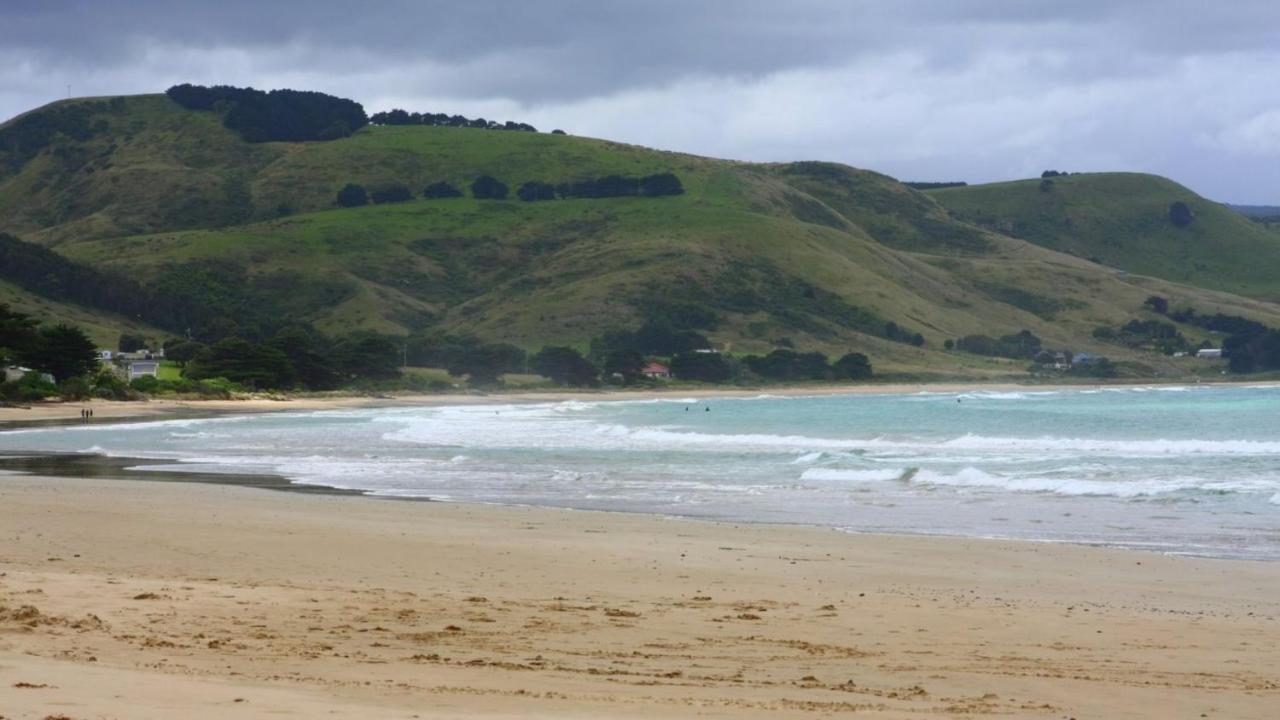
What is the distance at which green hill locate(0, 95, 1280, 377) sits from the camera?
137 meters

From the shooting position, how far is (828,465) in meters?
31.3

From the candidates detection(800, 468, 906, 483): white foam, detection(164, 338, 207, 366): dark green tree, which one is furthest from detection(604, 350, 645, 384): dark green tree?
detection(800, 468, 906, 483): white foam

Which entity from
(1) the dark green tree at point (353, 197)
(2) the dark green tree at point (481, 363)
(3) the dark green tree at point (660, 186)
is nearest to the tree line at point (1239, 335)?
(3) the dark green tree at point (660, 186)

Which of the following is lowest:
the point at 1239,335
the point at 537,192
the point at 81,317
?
the point at 1239,335

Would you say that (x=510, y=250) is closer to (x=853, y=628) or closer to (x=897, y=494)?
(x=897, y=494)

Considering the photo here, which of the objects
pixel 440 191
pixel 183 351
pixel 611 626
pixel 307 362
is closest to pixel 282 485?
pixel 611 626

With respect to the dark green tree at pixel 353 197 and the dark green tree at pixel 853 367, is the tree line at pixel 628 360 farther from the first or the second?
the dark green tree at pixel 353 197

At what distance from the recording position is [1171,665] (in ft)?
31.7

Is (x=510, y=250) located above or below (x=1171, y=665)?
above

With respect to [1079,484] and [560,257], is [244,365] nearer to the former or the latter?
[1079,484]

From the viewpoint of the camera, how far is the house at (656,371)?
116 m

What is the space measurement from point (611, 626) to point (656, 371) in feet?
354

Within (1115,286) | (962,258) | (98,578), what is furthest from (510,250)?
(98,578)

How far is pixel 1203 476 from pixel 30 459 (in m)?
25.4
